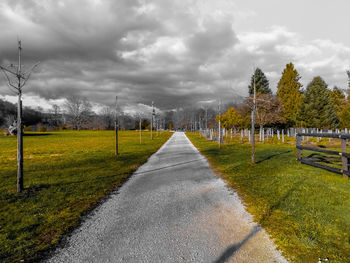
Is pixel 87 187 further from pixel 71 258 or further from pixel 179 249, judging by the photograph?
pixel 179 249

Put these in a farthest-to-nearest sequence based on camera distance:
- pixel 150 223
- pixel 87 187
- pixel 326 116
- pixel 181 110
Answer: pixel 181 110 → pixel 326 116 → pixel 87 187 → pixel 150 223

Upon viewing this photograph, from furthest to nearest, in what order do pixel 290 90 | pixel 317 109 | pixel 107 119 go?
1. pixel 107 119
2. pixel 290 90
3. pixel 317 109

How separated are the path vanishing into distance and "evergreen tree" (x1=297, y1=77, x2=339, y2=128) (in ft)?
141

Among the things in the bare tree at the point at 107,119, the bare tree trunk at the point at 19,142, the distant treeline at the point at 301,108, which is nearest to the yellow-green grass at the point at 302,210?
the bare tree trunk at the point at 19,142

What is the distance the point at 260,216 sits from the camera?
4352mm

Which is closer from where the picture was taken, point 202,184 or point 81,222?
point 81,222

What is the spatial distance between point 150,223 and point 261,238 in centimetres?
229

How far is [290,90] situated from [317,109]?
695cm

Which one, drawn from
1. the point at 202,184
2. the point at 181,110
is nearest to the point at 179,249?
the point at 202,184

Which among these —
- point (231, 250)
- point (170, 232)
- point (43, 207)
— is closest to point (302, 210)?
point (231, 250)

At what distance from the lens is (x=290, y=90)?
42375mm

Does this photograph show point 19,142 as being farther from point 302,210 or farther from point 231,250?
point 302,210

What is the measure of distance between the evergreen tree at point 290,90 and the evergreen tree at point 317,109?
184 centimetres

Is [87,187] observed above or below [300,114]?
below
